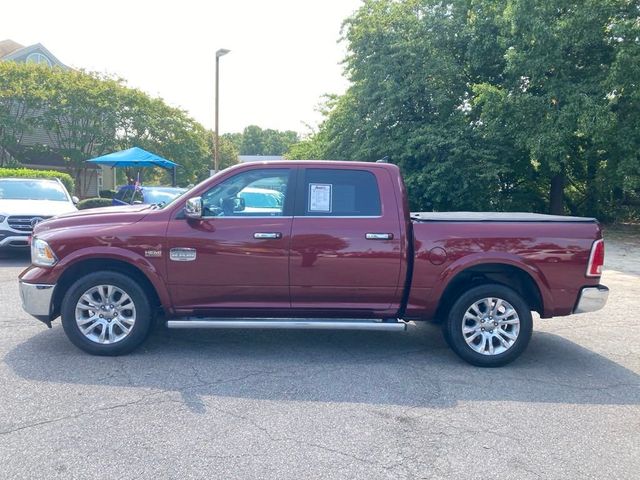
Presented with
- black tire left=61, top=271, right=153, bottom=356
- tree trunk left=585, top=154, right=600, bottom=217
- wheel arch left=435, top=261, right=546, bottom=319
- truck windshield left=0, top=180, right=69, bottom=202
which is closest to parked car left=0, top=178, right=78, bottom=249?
truck windshield left=0, top=180, right=69, bottom=202

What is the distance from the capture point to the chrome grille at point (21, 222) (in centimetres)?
972

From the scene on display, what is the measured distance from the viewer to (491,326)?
5.03 m

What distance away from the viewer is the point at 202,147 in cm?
3459

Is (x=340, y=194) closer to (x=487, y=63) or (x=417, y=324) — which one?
(x=417, y=324)

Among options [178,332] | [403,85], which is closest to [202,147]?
[403,85]

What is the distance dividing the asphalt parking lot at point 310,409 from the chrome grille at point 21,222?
4.42 m

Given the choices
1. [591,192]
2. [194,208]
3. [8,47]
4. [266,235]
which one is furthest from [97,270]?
[8,47]

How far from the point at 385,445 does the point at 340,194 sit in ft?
8.04

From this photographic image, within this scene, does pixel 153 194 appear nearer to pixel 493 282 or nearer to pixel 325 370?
pixel 325 370

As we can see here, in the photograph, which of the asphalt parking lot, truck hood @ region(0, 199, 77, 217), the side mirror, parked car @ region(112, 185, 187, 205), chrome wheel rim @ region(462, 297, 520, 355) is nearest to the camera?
the asphalt parking lot

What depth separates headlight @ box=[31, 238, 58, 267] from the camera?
488cm

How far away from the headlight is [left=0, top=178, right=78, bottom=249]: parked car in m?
Answer: 4.65

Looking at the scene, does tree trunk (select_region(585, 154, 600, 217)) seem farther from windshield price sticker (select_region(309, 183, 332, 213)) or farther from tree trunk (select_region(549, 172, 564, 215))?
windshield price sticker (select_region(309, 183, 332, 213))

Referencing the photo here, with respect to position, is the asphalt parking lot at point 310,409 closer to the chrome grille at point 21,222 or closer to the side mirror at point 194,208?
the side mirror at point 194,208
